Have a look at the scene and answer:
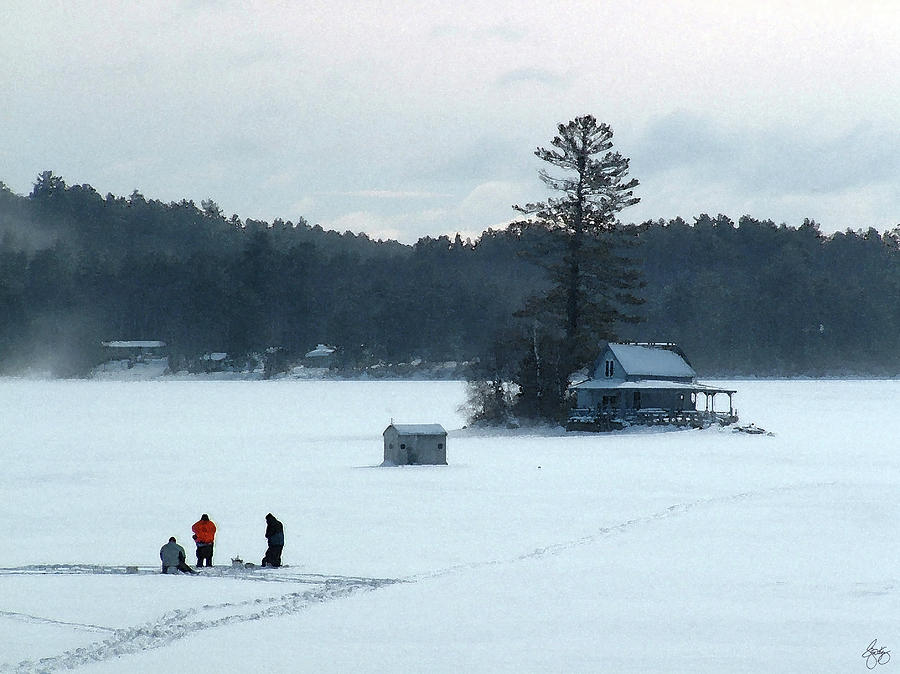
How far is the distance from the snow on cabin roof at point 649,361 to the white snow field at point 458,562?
20.2m

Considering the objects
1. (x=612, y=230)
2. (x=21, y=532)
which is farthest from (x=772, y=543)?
(x=612, y=230)

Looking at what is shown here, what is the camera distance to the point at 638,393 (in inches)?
2995

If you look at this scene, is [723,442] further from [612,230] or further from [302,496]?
[302,496]

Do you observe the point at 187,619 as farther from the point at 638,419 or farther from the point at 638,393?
the point at 638,393

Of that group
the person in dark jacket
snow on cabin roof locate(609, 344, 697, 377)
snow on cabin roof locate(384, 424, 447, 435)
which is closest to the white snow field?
the person in dark jacket

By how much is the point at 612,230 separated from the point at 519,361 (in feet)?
45.6

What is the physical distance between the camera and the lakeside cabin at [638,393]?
73750mm

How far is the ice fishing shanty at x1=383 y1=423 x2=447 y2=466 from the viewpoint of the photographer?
50875mm

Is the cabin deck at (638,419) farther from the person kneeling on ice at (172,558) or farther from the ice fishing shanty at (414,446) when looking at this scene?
the person kneeling on ice at (172,558)

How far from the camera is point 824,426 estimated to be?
78375 mm

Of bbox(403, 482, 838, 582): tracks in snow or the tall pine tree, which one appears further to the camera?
the tall pine tree
